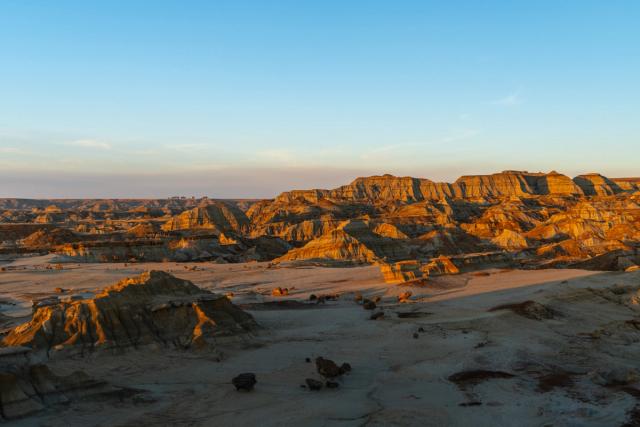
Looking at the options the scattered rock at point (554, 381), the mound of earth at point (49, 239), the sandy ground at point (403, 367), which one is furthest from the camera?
the mound of earth at point (49, 239)

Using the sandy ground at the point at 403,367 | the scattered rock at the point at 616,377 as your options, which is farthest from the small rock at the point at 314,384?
the scattered rock at the point at 616,377

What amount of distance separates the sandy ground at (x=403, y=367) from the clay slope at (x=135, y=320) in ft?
3.97

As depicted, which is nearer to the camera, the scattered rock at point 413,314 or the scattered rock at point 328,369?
the scattered rock at point 328,369

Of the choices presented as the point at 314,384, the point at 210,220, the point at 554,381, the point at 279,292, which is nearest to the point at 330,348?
the point at 314,384

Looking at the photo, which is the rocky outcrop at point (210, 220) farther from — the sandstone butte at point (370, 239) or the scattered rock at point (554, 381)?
the scattered rock at point (554, 381)

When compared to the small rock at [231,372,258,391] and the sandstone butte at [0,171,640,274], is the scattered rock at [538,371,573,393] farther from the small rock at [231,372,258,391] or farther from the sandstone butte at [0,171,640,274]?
the sandstone butte at [0,171,640,274]

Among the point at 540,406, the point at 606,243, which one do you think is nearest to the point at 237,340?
the point at 540,406

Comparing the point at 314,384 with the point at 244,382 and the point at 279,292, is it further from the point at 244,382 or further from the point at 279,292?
the point at 279,292

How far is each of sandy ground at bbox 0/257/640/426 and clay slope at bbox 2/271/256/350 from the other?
3.97ft

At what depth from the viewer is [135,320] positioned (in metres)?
29.5

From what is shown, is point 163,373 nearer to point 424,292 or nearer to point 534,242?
point 424,292

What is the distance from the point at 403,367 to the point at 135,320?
14.2m

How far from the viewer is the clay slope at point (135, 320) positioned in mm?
27422

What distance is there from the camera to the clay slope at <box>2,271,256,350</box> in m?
27.4
